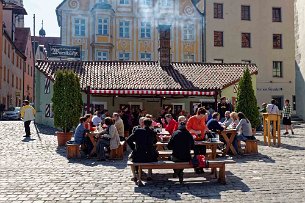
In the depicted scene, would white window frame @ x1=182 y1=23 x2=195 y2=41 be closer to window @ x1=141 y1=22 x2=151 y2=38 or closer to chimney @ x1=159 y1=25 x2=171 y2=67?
window @ x1=141 y1=22 x2=151 y2=38

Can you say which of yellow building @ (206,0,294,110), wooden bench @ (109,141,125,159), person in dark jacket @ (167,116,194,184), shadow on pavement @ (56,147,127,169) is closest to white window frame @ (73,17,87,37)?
yellow building @ (206,0,294,110)

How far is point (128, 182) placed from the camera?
9117 mm

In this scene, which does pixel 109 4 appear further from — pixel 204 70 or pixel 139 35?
pixel 204 70

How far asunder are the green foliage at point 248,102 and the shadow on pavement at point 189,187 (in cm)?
755

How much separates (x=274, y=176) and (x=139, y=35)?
114 feet

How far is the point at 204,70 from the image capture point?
1171 inches

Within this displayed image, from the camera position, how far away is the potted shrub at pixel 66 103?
647 inches

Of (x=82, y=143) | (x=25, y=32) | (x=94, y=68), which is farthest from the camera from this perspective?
(x=25, y=32)

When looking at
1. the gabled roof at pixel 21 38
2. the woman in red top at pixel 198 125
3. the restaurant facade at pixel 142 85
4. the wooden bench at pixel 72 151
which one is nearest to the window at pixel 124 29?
the restaurant facade at pixel 142 85

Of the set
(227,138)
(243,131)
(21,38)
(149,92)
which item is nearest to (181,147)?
(227,138)

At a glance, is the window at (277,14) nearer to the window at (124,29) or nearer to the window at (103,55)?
the window at (124,29)

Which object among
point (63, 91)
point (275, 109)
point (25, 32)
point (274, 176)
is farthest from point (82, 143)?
point (25, 32)

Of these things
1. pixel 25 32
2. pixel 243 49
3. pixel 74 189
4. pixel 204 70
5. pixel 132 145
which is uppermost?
pixel 25 32

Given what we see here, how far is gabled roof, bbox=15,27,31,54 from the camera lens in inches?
2074
